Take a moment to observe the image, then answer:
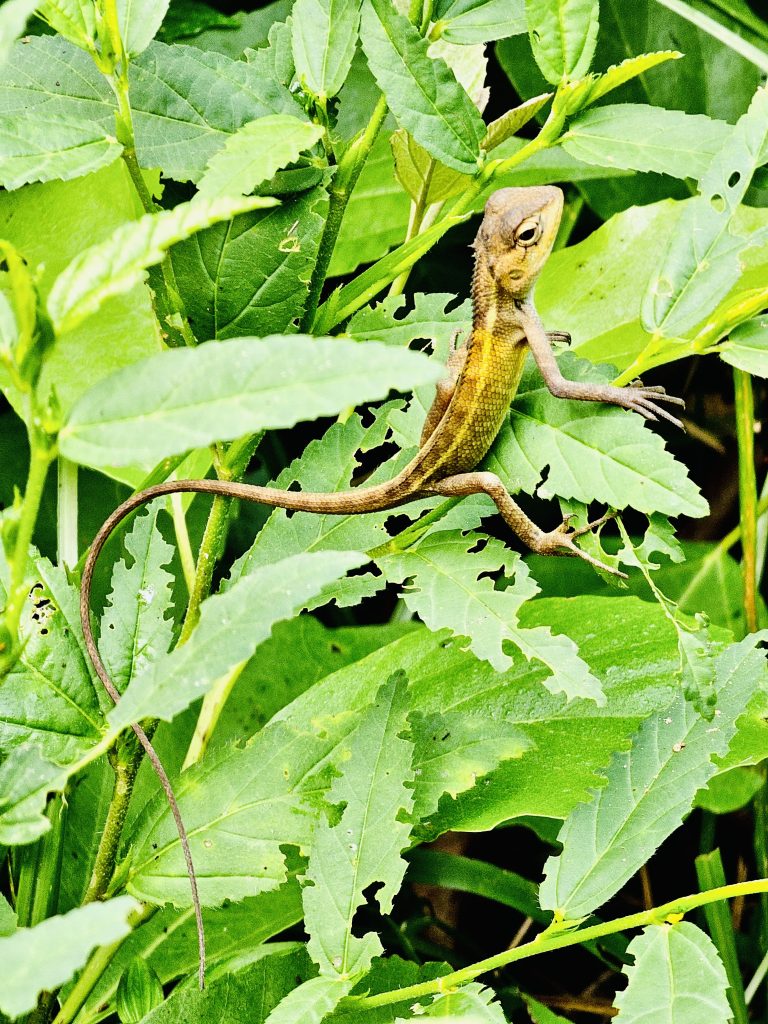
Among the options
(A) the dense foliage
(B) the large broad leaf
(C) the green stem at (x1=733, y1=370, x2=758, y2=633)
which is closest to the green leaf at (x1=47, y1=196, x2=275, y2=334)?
(A) the dense foliage

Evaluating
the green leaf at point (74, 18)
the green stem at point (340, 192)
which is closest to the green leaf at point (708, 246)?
the green stem at point (340, 192)

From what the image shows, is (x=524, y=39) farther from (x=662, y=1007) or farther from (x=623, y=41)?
(x=662, y=1007)

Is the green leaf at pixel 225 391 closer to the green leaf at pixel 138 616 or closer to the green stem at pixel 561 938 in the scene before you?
the green leaf at pixel 138 616

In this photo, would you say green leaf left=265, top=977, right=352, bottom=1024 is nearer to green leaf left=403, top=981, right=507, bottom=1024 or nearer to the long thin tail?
green leaf left=403, top=981, right=507, bottom=1024

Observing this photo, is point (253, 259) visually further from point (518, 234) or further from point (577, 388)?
point (518, 234)

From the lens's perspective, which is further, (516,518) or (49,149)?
(516,518)

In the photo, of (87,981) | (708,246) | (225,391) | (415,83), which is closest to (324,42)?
(415,83)
